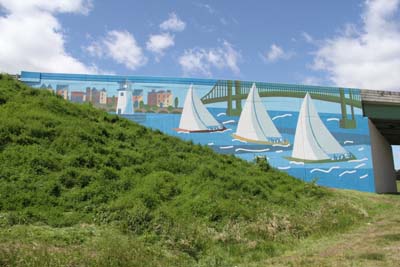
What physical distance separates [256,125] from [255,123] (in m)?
0.20

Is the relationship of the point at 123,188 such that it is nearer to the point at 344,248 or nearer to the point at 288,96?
the point at 344,248

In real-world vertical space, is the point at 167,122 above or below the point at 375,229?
above

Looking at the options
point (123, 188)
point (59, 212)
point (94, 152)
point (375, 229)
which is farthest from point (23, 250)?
point (375, 229)

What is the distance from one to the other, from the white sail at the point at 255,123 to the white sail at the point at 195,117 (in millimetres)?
2139

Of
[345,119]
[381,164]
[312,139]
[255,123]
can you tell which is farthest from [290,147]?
[381,164]

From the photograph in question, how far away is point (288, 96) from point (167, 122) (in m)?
11.5

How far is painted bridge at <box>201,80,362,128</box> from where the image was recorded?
32094 millimetres

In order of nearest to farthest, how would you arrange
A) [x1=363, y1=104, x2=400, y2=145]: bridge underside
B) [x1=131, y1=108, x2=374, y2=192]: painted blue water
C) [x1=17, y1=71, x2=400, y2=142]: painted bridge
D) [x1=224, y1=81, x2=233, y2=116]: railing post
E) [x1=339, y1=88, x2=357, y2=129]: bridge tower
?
[x1=17, y1=71, x2=400, y2=142]: painted bridge → [x1=131, y1=108, x2=374, y2=192]: painted blue water → [x1=224, y1=81, x2=233, y2=116]: railing post → [x1=339, y1=88, x2=357, y2=129]: bridge tower → [x1=363, y1=104, x2=400, y2=145]: bridge underside

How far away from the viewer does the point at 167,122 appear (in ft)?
101

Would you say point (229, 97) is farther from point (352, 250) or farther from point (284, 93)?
point (352, 250)

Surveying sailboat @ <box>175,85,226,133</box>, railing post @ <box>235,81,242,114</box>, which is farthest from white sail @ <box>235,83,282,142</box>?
sailboat @ <box>175,85,226,133</box>

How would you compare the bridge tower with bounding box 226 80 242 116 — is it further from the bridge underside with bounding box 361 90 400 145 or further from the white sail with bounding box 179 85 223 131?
the bridge underside with bounding box 361 90 400 145

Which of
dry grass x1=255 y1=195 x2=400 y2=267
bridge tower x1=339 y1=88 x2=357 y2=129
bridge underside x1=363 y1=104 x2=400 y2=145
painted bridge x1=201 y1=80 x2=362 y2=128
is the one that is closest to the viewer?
dry grass x1=255 y1=195 x2=400 y2=267

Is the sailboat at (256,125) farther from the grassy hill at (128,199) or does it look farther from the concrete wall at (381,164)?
the grassy hill at (128,199)
